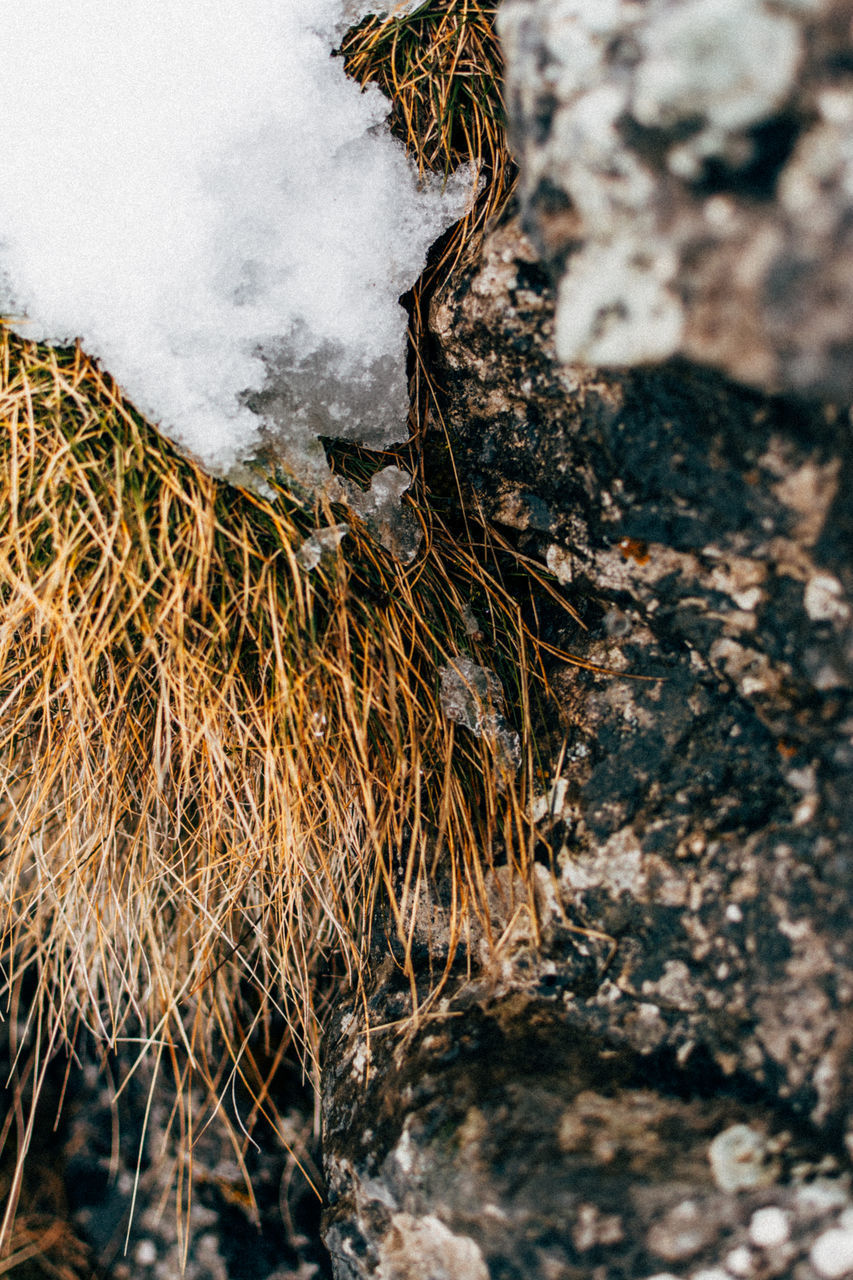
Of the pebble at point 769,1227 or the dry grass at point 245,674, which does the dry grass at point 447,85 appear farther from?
the pebble at point 769,1227

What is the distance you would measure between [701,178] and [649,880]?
108 centimetres

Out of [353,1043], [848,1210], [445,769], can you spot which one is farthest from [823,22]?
[353,1043]

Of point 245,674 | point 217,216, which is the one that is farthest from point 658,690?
point 217,216

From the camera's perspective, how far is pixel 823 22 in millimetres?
782

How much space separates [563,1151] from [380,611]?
980mm

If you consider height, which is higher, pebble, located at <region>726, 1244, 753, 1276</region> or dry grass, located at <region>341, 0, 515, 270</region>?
dry grass, located at <region>341, 0, 515, 270</region>

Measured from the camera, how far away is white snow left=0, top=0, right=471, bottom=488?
4.56 ft

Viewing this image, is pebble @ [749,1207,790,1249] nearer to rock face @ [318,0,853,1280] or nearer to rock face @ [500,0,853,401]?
rock face @ [318,0,853,1280]

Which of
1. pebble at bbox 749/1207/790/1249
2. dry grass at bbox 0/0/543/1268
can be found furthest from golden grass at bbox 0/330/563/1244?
pebble at bbox 749/1207/790/1249

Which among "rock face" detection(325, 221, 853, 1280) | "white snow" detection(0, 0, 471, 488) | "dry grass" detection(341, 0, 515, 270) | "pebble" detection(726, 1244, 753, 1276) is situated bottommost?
"pebble" detection(726, 1244, 753, 1276)

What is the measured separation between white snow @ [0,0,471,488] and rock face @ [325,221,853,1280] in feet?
0.73

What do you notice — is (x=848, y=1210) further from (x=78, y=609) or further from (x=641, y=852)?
(x=78, y=609)

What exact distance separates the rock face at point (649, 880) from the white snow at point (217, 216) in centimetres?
22

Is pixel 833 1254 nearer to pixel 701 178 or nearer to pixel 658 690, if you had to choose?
pixel 658 690
